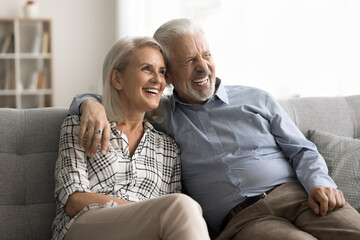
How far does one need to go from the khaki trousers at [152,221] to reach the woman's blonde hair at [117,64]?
479mm

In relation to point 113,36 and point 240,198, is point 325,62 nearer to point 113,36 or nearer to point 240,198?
point 240,198

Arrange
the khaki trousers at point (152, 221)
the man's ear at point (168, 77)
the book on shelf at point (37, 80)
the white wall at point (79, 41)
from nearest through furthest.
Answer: the khaki trousers at point (152, 221)
the man's ear at point (168, 77)
the book on shelf at point (37, 80)
the white wall at point (79, 41)

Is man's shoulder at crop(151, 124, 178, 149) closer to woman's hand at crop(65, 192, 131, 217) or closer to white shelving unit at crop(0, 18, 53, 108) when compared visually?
woman's hand at crop(65, 192, 131, 217)

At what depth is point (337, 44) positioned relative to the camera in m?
3.88

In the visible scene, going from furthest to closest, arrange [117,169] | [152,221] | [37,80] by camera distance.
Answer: [37,80]
[117,169]
[152,221]

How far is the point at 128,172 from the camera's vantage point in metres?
1.87

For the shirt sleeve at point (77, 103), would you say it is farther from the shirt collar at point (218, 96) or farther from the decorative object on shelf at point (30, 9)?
the decorative object on shelf at point (30, 9)

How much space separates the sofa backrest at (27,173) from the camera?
191cm

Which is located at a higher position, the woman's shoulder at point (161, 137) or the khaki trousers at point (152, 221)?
the woman's shoulder at point (161, 137)

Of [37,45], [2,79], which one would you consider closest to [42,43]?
[37,45]

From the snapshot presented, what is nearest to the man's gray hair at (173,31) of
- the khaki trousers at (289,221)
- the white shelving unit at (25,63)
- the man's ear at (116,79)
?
the man's ear at (116,79)

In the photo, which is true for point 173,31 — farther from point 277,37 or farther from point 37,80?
point 37,80

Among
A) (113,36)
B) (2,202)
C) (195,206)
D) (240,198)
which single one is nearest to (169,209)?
(195,206)

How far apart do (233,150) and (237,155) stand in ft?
0.08
